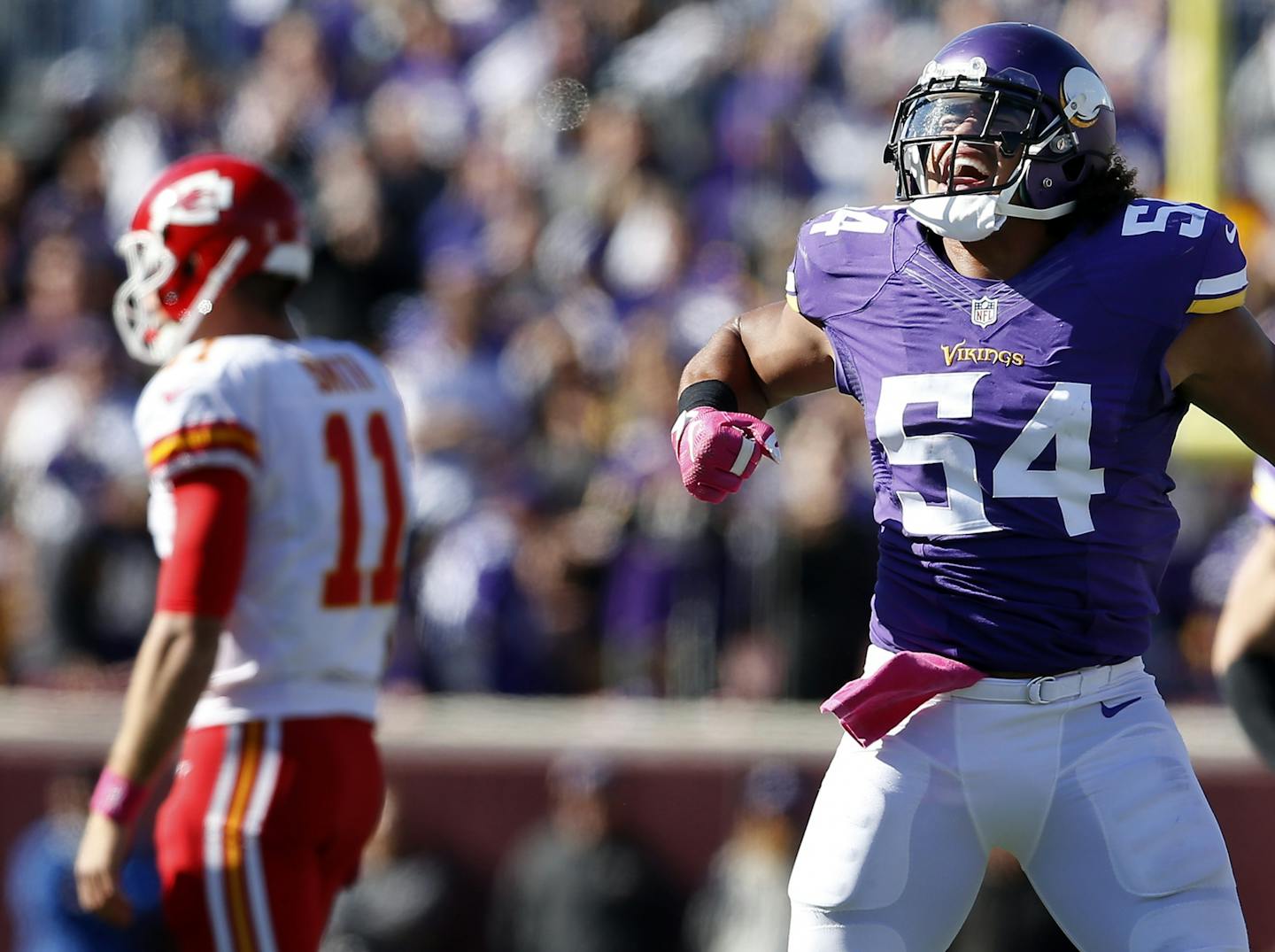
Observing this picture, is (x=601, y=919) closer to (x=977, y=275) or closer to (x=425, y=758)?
(x=425, y=758)

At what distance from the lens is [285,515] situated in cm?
345

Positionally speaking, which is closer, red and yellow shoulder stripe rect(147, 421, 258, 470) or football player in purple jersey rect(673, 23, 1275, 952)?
football player in purple jersey rect(673, 23, 1275, 952)

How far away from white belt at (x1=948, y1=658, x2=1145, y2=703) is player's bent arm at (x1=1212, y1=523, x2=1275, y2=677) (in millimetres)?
941

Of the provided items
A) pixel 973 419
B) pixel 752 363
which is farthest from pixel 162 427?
pixel 973 419

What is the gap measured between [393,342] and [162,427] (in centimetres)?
433

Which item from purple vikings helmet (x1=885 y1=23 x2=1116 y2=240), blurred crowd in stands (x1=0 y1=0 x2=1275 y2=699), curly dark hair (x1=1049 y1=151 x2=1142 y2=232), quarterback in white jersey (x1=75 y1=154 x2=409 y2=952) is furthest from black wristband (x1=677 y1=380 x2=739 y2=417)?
blurred crowd in stands (x1=0 y1=0 x2=1275 y2=699)

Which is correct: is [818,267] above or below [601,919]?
above

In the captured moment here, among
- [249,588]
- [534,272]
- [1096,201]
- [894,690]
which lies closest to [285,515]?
[249,588]

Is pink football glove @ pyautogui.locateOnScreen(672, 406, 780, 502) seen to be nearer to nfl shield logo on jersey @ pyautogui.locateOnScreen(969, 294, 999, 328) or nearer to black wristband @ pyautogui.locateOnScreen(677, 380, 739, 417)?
black wristband @ pyautogui.locateOnScreen(677, 380, 739, 417)

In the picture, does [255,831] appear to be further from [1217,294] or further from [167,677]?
[1217,294]

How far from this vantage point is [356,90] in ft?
28.2

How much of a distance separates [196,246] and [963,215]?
5.03 ft

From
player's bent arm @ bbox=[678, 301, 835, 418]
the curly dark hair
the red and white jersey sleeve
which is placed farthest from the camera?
the red and white jersey sleeve

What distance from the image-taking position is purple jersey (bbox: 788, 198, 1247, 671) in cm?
281
